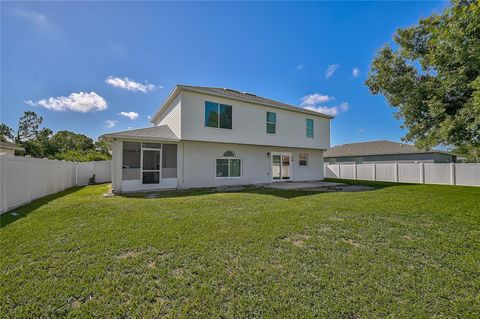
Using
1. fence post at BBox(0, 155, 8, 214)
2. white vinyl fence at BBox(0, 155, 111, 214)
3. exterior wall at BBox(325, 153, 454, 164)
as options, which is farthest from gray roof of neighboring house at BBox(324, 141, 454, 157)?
fence post at BBox(0, 155, 8, 214)

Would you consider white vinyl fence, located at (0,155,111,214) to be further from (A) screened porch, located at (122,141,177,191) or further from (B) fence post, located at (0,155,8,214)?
(A) screened porch, located at (122,141,177,191)

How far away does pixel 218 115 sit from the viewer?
12.5 m

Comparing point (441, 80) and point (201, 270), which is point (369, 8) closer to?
point (441, 80)

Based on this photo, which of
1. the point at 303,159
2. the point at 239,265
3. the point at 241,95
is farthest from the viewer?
the point at 303,159

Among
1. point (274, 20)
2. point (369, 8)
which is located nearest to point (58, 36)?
point (274, 20)

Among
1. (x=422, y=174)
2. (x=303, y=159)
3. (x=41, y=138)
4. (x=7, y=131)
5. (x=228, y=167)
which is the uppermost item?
(x=7, y=131)

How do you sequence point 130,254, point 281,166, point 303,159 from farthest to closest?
point 303,159
point 281,166
point 130,254

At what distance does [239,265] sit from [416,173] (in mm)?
18471

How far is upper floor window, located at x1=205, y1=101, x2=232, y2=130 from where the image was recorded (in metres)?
12.2

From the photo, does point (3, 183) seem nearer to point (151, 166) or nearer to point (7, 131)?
point (151, 166)

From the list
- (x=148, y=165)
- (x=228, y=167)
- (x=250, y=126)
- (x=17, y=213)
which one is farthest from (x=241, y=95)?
(x=17, y=213)

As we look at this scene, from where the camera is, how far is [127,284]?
2.70 m

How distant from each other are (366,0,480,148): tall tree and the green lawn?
6.09 metres

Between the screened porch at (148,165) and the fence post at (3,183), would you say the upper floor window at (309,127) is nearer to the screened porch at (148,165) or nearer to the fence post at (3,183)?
the screened porch at (148,165)
